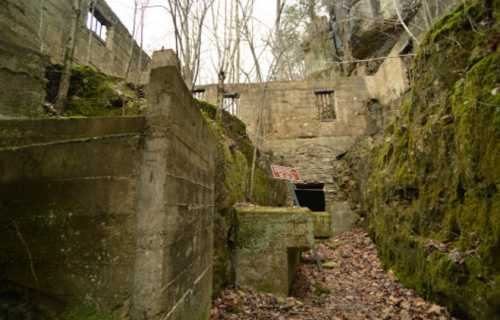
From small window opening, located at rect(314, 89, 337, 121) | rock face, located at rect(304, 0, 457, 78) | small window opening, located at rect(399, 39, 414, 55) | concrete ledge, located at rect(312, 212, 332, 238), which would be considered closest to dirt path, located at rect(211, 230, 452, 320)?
concrete ledge, located at rect(312, 212, 332, 238)

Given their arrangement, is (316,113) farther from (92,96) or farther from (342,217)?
(92,96)

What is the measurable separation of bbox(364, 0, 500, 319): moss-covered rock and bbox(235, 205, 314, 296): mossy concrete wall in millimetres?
1745

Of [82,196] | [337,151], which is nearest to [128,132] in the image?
[82,196]

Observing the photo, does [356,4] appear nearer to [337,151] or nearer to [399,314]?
[337,151]

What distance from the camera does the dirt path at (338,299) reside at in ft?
11.3

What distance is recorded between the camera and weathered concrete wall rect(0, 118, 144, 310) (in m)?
1.43

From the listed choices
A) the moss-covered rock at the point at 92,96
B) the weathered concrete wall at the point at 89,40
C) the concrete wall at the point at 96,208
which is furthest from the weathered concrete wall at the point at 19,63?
the weathered concrete wall at the point at 89,40

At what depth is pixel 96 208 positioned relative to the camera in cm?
147

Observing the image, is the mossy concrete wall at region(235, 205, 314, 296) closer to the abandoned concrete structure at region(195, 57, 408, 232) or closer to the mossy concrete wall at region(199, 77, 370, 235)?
the abandoned concrete structure at region(195, 57, 408, 232)

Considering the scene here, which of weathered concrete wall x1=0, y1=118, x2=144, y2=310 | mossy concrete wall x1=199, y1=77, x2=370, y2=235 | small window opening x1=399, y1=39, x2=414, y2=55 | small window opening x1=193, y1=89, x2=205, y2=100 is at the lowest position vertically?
weathered concrete wall x1=0, y1=118, x2=144, y2=310

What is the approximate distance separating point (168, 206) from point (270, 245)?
2985mm

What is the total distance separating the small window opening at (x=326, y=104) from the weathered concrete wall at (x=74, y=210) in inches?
439

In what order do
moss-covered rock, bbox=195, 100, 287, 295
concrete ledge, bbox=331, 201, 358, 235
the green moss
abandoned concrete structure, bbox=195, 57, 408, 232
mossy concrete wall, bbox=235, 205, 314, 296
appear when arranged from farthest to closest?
abandoned concrete structure, bbox=195, 57, 408, 232, concrete ledge, bbox=331, 201, 358, 235, mossy concrete wall, bbox=235, 205, 314, 296, moss-covered rock, bbox=195, 100, 287, 295, the green moss

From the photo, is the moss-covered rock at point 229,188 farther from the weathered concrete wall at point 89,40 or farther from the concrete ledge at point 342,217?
the weathered concrete wall at point 89,40
